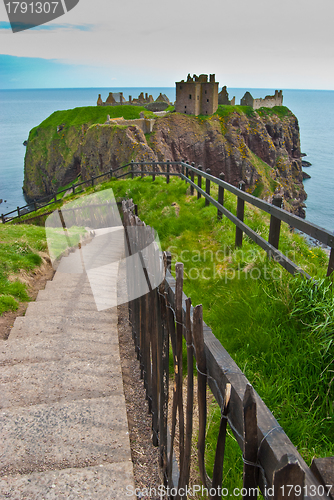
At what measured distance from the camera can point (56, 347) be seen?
14.3 feet

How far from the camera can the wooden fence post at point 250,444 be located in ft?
3.48

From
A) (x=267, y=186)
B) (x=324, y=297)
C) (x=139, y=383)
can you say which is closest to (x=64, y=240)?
(x=139, y=383)

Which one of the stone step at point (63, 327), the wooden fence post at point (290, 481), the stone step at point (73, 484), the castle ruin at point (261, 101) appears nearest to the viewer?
the wooden fence post at point (290, 481)

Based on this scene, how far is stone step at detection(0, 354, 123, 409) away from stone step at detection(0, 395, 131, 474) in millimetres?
228

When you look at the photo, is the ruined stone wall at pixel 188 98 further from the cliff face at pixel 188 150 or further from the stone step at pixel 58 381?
the stone step at pixel 58 381

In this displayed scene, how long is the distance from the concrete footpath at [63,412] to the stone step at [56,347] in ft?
0.04

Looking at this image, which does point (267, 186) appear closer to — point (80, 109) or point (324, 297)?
point (80, 109)

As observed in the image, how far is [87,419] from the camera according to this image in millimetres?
3061

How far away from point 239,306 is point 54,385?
2.22m

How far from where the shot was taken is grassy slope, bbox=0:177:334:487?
7.95 feet

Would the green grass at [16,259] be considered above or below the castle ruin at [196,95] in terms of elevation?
below

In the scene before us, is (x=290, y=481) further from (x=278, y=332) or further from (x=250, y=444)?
(x=278, y=332)

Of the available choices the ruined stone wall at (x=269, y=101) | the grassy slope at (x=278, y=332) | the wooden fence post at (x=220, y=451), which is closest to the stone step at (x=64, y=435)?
the grassy slope at (x=278, y=332)

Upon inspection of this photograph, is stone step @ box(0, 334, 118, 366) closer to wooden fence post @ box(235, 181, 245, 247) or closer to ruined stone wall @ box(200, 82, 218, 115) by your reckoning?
wooden fence post @ box(235, 181, 245, 247)
